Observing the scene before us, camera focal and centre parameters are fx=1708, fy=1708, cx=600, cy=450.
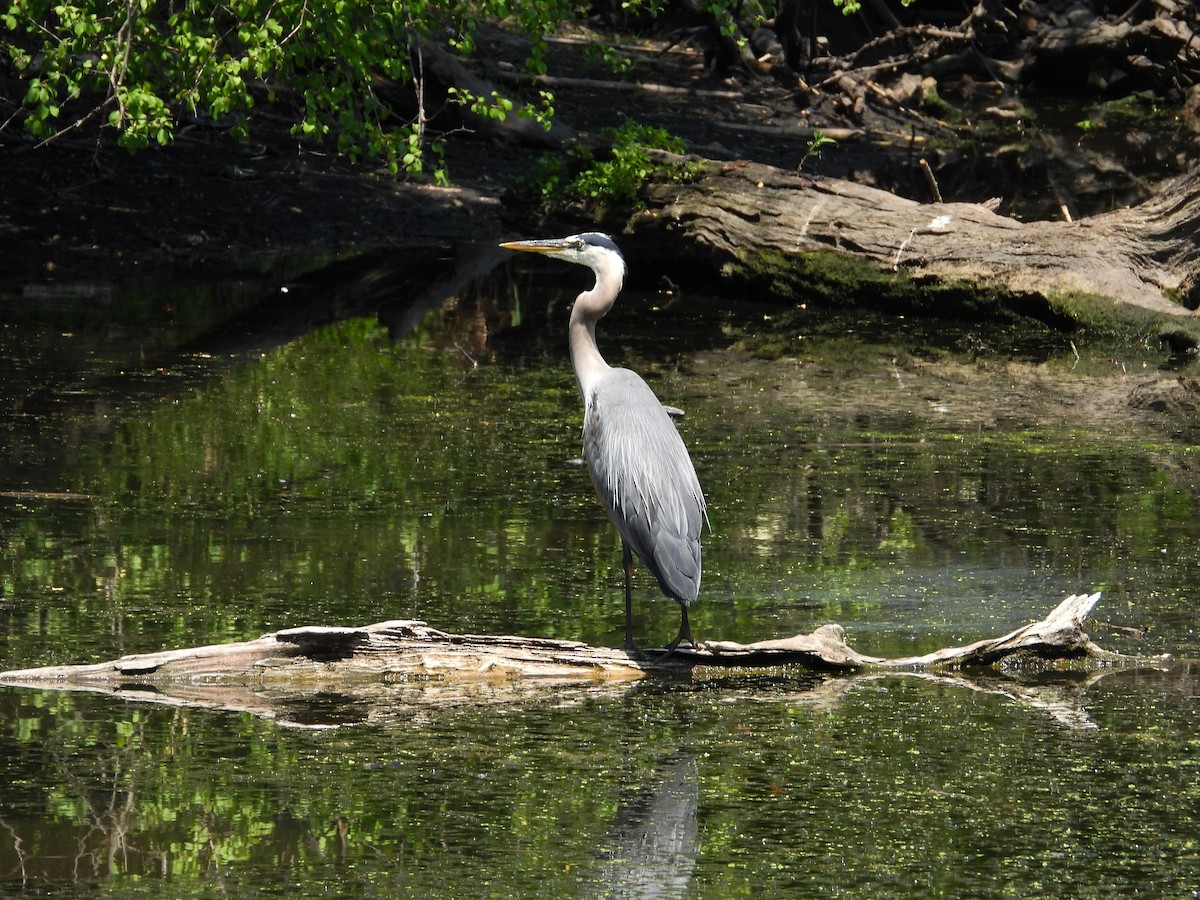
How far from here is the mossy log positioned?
507 inches

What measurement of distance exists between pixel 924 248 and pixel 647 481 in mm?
7788

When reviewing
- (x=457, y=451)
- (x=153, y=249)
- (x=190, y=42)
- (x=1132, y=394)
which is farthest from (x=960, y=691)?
(x=153, y=249)

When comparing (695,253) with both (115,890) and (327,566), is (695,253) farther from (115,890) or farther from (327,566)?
(115,890)

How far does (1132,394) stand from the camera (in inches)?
435

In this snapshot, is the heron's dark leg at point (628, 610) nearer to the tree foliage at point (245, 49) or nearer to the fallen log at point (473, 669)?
the fallen log at point (473, 669)

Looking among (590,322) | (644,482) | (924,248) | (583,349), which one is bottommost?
(644,482)

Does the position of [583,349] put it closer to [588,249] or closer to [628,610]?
[588,249]

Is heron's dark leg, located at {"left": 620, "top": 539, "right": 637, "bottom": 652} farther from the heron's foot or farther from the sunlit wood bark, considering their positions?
the sunlit wood bark

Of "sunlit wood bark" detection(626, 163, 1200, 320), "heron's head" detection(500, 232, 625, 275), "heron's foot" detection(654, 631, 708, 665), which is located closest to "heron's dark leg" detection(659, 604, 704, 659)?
"heron's foot" detection(654, 631, 708, 665)

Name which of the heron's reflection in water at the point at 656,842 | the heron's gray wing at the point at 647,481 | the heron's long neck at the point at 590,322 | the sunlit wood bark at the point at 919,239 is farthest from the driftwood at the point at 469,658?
the sunlit wood bark at the point at 919,239

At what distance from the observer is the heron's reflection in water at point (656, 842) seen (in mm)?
4156

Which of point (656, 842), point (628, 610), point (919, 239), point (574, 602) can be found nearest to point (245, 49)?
point (919, 239)

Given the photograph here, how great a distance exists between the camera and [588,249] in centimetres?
729

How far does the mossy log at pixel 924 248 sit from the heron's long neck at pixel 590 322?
6.68 metres
